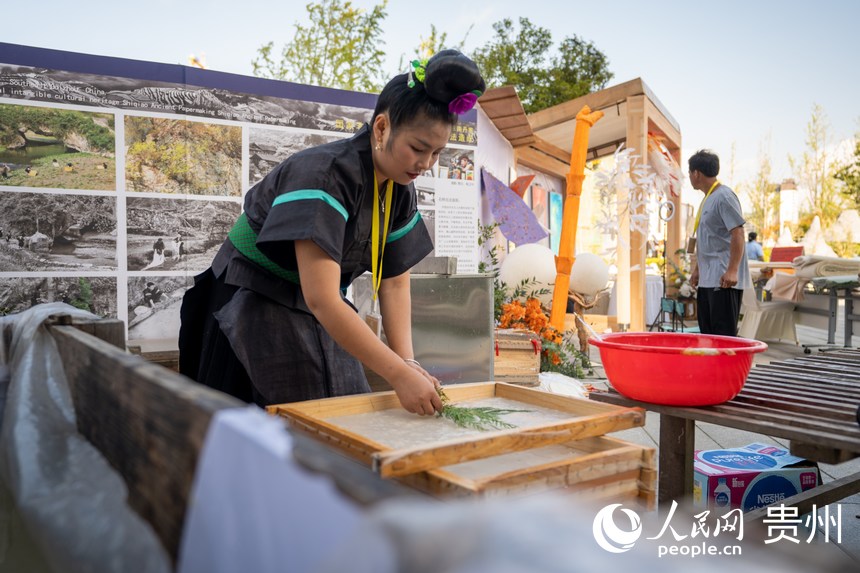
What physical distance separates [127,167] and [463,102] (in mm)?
2485

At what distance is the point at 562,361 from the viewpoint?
217 inches

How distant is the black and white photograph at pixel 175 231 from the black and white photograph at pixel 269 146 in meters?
0.25

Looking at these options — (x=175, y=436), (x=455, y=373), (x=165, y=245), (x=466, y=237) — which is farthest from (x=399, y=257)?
(x=466, y=237)

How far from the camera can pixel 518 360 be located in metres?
4.73

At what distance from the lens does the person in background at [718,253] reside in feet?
14.2

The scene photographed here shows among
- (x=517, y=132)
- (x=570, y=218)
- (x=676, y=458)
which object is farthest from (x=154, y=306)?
(x=517, y=132)

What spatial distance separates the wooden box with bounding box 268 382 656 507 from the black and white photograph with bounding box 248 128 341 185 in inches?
99.8

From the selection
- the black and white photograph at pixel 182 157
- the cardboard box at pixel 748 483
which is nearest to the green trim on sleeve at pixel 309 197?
the cardboard box at pixel 748 483

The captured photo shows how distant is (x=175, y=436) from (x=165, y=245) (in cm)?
308

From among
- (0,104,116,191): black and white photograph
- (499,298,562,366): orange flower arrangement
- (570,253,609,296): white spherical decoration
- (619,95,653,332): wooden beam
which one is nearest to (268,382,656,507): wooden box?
(0,104,116,191): black and white photograph

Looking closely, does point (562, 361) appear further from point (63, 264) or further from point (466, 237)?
point (63, 264)

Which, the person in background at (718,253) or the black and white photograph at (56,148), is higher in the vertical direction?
the black and white photograph at (56,148)

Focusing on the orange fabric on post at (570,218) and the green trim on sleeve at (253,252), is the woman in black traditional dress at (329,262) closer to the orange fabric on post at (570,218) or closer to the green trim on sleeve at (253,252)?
the green trim on sleeve at (253,252)

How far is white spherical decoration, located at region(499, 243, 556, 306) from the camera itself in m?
6.19
